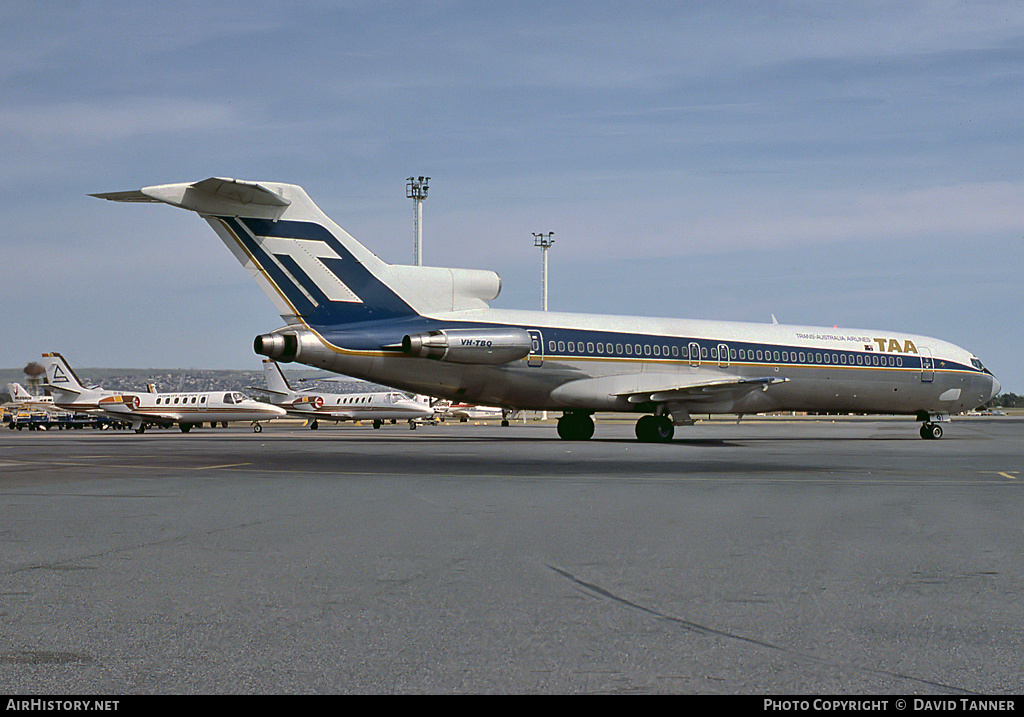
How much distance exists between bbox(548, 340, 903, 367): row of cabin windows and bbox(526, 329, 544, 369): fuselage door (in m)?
0.37

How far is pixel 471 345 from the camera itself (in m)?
28.5

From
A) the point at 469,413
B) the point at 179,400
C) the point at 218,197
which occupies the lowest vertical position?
the point at 469,413

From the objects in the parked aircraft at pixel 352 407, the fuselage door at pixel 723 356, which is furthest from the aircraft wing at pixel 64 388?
the fuselage door at pixel 723 356

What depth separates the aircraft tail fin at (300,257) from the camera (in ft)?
85.2

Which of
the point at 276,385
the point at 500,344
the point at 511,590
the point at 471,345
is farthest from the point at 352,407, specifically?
the point at 511,590

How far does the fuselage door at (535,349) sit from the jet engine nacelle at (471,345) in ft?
0.60

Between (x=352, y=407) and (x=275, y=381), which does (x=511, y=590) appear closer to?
(x=352, y=407)

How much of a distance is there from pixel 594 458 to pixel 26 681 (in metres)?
18.3

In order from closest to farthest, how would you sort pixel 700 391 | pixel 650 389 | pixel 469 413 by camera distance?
pixel 700 391, pixel 650 389, pixel 469 413

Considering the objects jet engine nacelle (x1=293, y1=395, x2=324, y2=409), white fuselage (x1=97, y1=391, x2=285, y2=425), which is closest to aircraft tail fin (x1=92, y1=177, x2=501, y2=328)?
white fuselage (x1=97, y1=391, x2=285, y2=425)

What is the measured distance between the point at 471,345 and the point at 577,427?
7.35 meters

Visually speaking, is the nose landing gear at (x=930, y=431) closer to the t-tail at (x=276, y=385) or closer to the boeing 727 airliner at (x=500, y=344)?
the boeing 727 airliner at (x=500, y=344)

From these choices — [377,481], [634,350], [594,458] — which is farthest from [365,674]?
[634,350]

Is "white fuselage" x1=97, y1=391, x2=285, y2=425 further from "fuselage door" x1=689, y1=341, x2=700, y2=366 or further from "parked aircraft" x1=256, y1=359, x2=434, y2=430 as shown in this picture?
"fuselage door" x1=689, y1=341, x2=700, y2=366
